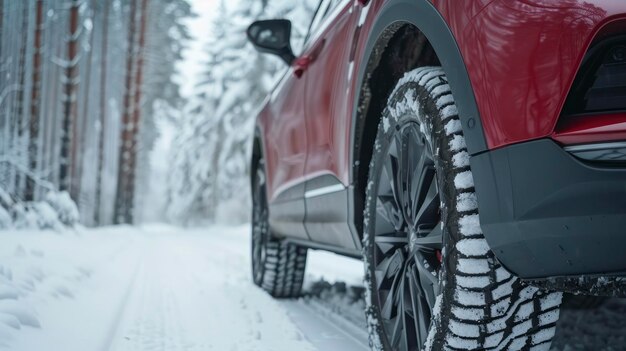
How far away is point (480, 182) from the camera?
1265 millimetres

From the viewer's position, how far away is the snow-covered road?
7.80ft

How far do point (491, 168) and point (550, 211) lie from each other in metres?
0.17

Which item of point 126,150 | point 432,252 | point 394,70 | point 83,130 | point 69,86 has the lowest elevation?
point 432,252

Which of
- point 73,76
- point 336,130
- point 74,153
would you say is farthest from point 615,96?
point 74,153

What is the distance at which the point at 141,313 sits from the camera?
10.2 feet

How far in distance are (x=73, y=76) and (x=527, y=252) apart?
14.0 m

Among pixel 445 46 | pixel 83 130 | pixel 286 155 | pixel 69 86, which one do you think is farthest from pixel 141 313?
pixel 83 130

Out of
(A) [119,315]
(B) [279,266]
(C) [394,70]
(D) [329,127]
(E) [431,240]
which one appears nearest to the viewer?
(E) [431,240]

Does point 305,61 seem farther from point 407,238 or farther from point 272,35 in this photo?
point 407,238

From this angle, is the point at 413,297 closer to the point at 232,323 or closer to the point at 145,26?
the point at 232,323

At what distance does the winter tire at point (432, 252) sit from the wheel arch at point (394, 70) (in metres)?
0.09

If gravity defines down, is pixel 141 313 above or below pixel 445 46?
below

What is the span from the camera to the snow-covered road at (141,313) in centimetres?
238

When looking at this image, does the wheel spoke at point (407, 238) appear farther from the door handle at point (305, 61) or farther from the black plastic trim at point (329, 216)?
the door handle at point (305, 61)
